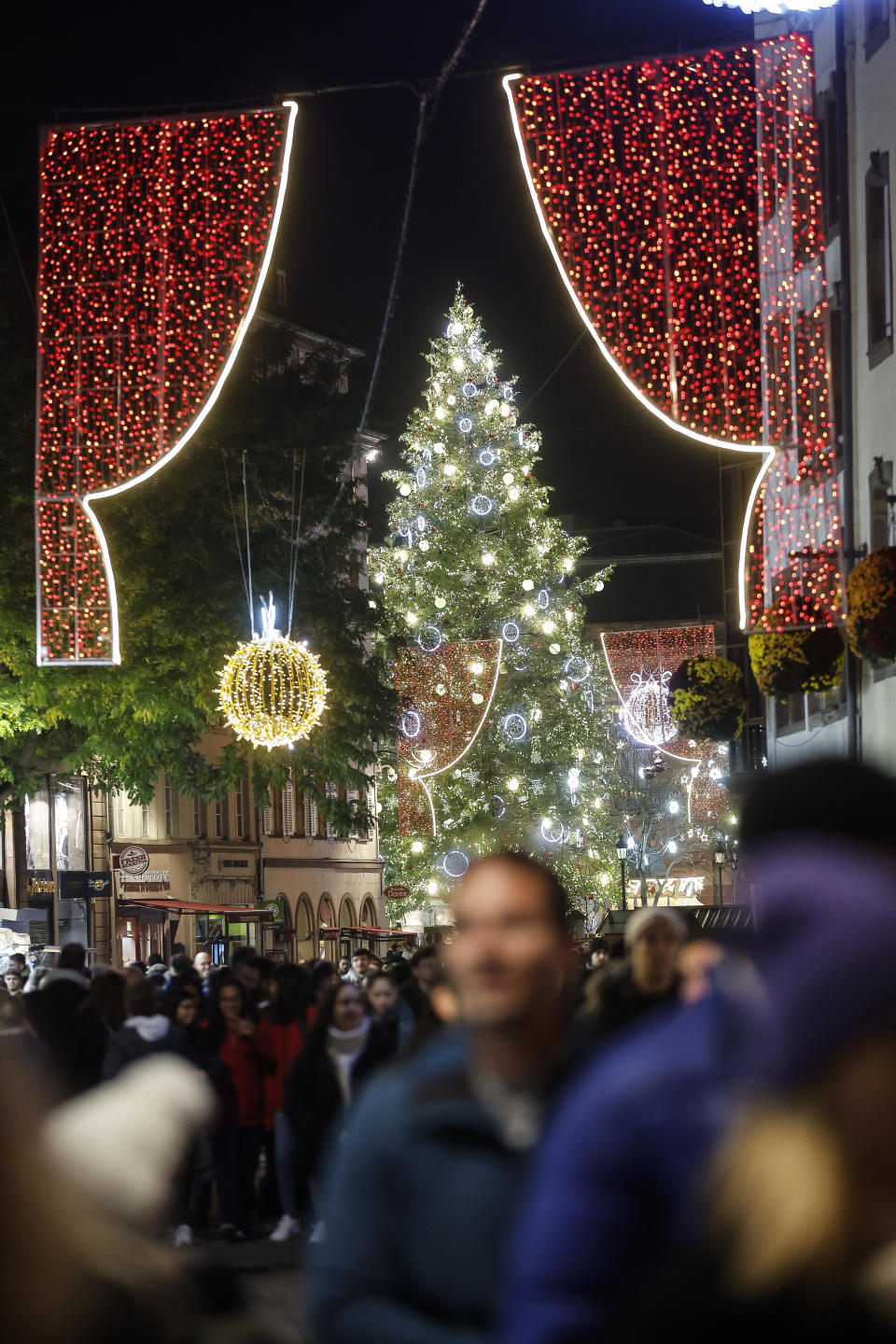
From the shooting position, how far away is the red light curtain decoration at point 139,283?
56.4 feet

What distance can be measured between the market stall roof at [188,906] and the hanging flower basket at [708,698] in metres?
31.3

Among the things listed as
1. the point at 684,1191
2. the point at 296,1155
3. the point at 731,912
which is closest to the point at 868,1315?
the point at 684,1191

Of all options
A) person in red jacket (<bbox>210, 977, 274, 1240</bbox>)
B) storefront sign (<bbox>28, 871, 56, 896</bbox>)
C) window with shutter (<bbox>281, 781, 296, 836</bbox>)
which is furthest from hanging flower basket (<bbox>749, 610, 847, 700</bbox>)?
window with shutter (<bbox>281, 781, 296, 836</bbox>)

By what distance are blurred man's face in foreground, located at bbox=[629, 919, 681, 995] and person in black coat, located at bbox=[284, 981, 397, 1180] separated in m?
3.01

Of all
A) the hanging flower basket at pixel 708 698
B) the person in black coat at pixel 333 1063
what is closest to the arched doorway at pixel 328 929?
the hanging flower basket at pixel 708 698

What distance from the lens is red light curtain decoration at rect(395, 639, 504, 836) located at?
52.5m

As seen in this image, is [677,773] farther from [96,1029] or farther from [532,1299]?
[532,1299]

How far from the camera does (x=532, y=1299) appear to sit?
231 cm

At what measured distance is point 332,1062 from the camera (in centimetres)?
1340

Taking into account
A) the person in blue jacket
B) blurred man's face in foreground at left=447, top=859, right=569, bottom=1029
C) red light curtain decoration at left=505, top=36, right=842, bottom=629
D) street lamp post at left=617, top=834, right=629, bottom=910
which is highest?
red light curtain decoration at left=505, top=36, right=842, bottom=629

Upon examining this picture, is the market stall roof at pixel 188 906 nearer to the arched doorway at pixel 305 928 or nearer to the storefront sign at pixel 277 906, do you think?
the storefront sign at pixel 277 906

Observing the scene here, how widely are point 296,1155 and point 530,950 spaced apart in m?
12.0

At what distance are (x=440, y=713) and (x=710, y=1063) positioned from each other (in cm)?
5197

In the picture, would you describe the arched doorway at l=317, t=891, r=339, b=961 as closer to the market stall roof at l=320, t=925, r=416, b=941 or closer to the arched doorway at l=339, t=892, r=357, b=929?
the market stall roof at l=320, t=925, r=416, b=941
